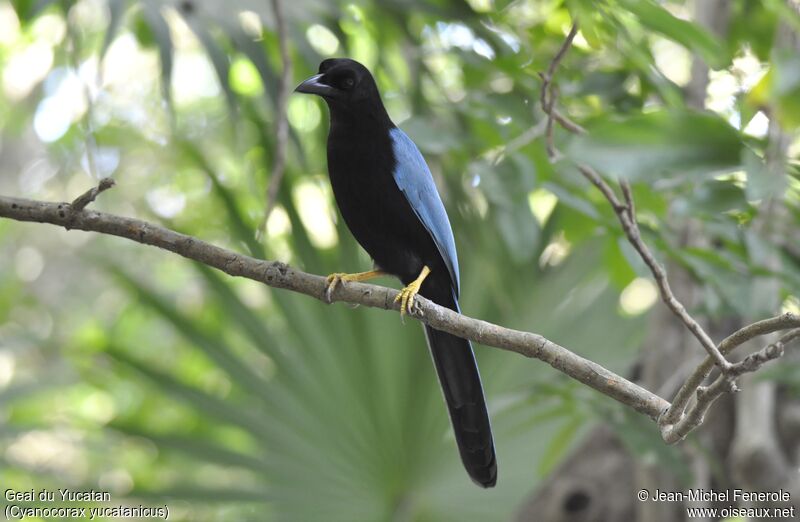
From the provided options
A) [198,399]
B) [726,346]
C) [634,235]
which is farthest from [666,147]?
[198,399]

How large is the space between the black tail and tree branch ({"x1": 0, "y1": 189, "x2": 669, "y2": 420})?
1.72 ft

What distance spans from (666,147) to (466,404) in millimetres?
1609

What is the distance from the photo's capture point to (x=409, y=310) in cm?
254

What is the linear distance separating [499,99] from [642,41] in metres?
0.62

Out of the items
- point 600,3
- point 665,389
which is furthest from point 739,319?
point 600,3

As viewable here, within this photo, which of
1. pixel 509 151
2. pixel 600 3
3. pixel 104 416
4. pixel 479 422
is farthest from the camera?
pixel 104 416

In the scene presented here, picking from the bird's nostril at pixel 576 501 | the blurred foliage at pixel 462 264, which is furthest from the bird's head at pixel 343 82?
the bird's nostril at pixel 576 501

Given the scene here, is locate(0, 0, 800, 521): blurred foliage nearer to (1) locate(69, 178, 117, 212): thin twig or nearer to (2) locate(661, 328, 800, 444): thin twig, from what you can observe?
(1) locate(69, 178, 117, 212): thin twig

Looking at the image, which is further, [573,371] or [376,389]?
[376,389]

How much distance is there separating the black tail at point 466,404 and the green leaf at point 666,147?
4.92 ft

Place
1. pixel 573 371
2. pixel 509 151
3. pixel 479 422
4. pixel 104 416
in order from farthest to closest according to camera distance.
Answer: pixel 104 416, pixel 509 151, pixel 479 422, pixel 573 371

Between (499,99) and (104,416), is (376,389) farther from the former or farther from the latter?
(104,416)

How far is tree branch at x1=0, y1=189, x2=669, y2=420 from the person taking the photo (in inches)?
75.9

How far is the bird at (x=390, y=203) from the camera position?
301cm
